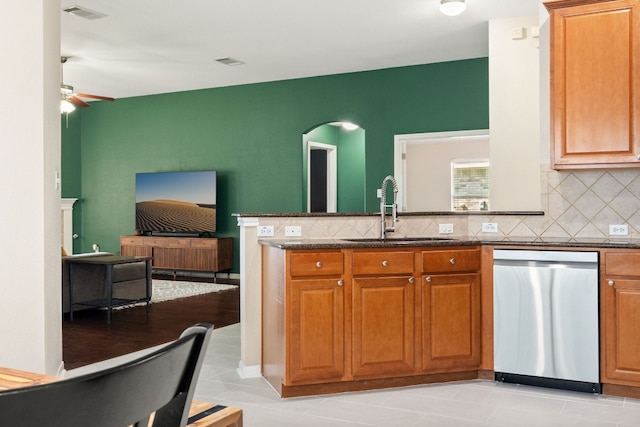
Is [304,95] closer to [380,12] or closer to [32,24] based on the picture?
[380,12]

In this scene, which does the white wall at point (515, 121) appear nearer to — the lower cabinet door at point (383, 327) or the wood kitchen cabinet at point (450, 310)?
the wood kitchen cabinet at point (450, 310)

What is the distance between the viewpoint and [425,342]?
3473 millimetres

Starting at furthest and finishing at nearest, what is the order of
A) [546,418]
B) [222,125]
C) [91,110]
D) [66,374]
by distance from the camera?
1. [91,110]
2. [222,125]
3. [66,374]
4. [546,418]

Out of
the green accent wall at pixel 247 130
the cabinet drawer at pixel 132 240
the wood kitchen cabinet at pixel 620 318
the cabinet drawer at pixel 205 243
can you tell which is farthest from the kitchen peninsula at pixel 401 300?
the cabinet drawer at pixel 132 240

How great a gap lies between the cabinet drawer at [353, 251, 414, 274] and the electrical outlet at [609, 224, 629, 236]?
1.41 meters

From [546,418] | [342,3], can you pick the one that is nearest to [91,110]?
[342,3]

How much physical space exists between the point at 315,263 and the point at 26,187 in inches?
63.1

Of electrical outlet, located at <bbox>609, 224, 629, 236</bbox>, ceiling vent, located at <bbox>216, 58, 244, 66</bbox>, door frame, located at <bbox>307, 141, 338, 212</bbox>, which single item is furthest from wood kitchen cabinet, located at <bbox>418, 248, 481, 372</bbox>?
door frame, located at <bbox>307, 141, 338, 212</bbox>

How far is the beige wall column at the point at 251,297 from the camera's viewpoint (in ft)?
12.3

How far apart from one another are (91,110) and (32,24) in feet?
24.8

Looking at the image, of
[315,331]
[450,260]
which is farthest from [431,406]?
[450,260]

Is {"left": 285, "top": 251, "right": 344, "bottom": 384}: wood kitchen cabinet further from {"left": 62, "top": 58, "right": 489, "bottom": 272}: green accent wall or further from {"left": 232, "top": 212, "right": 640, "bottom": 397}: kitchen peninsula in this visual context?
{"left": 62, "top": 58, "right": 489, "bottom": 272}: green accent wall

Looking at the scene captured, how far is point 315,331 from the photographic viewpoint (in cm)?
331

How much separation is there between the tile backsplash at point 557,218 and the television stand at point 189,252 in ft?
15.9
